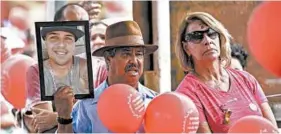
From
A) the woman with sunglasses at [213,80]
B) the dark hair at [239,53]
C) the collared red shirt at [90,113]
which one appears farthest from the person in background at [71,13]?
the dark hair at [239,53]

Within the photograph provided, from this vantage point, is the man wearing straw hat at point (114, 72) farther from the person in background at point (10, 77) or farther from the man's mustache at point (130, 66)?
the person in background at point (10, 77)

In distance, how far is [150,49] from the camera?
2732mm

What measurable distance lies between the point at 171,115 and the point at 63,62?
604mm

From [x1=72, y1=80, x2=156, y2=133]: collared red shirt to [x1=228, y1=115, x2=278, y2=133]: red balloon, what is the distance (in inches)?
18.3

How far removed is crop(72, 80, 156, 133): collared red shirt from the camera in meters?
2.74

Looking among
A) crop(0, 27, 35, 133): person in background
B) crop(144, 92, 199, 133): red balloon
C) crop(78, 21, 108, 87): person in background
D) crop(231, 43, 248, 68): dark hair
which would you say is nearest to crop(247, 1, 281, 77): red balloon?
crop(231, 43, 248, 68): dark hair

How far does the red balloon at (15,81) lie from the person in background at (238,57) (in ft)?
3.33

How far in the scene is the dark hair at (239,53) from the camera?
2712mm

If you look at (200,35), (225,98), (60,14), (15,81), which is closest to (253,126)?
(225,98)

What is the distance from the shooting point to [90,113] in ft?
9.07

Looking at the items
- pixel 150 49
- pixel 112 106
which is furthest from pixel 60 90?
pixel 150 49

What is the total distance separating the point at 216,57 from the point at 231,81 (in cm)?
15

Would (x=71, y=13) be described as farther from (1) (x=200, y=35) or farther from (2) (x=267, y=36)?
Result: (2) (x=267, y=36)

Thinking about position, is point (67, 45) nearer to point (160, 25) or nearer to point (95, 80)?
point (95, 80)
